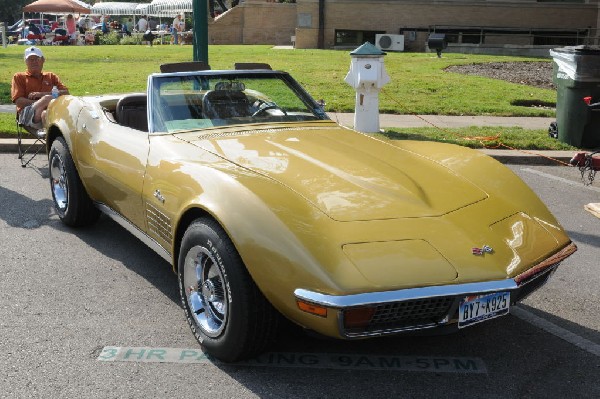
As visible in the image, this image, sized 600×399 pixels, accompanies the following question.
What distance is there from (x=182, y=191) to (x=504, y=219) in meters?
1.71

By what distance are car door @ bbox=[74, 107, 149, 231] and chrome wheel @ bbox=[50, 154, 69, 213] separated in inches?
16.9

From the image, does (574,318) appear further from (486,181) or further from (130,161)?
(130,161)

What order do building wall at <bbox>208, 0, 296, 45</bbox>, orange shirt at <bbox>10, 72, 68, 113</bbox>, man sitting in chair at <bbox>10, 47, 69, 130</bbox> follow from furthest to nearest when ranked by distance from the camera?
building wall at <bbox>208, 0, 296, 45</bbox>
orange shirt at <bbox>10, 72, 68, 113</bbox>
man sitting in chair at <bbox>10, 47, 69, 130</bbox>

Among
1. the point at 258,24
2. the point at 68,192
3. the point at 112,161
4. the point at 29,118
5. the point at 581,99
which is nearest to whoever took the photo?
the point at 112,161

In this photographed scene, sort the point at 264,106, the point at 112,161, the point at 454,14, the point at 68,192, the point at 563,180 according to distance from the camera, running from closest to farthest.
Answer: the point at 112,161
the point at 264,106
the point at 68,192
the point at 563,180
the point at 454,14

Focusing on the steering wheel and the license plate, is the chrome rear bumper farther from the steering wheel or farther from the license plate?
the steering wheel

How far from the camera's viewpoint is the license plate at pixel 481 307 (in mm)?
3129

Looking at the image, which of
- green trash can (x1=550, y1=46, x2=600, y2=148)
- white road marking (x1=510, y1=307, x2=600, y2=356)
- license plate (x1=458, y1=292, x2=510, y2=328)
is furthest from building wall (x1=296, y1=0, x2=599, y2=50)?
license plate (x1=458, y1=292, x2=510, y2=328)

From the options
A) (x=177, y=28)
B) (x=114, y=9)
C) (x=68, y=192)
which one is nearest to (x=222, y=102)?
(x=68, y=192)

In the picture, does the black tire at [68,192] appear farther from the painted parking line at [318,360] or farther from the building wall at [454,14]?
the building wall at [454,14]

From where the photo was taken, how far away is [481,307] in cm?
317

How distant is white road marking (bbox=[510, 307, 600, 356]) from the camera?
3.79 m

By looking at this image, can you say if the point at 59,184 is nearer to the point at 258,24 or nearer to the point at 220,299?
the point at 220,299

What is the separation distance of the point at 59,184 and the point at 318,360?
129 inches
